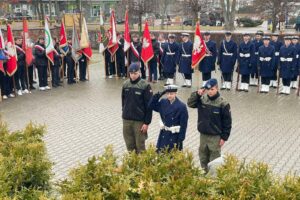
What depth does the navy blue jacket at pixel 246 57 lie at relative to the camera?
13516 millimetres

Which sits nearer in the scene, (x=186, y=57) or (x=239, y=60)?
(x=239, y=60)

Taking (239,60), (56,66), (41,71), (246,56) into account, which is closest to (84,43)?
(56,66)

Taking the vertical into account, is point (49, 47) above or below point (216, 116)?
above

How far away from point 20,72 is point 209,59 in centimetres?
622

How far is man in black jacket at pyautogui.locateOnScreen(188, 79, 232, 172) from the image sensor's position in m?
6.33

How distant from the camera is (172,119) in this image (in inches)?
254

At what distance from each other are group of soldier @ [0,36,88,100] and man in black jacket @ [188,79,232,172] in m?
8.39

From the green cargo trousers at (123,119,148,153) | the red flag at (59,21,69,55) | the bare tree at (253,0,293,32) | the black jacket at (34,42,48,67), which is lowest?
the green cargo trousers at (123,119,148,153)

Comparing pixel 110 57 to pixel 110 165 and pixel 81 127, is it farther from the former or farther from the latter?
pixel 110 165

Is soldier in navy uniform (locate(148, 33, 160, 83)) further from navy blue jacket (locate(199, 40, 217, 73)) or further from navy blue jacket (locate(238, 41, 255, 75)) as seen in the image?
navy blue jacket (locate(238, 41, 255, 75))

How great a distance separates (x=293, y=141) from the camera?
8992mm

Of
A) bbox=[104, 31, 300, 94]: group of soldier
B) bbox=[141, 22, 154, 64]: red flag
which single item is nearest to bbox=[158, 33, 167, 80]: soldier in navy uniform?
bbox=[104, 31, 300, 94]: group of soldier

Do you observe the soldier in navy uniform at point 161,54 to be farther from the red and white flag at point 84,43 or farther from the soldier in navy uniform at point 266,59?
the soldier in navy uniform at point 266,59

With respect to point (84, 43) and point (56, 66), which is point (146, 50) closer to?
point (84, 43)
